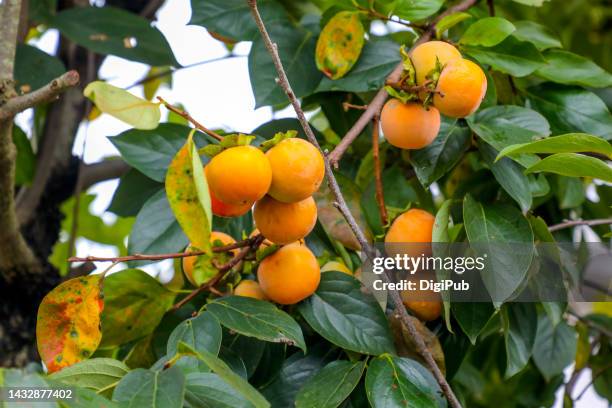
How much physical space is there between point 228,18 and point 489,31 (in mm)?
295

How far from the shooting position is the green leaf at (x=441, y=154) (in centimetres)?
81

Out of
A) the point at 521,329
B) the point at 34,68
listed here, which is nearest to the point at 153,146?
the point at 34,68

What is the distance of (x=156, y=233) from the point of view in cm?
83

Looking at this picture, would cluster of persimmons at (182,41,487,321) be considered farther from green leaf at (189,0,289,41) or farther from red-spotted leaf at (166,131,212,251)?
green leaf at (189,0,289,41)

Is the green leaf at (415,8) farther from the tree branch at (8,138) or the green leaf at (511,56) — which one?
the tree branch at (8,138)

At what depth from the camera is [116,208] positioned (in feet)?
3.13

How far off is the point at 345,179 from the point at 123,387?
0.35 metres

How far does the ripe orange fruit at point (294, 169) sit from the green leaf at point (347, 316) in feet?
0.47

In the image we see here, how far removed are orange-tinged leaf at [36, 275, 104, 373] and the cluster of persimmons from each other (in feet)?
0.41

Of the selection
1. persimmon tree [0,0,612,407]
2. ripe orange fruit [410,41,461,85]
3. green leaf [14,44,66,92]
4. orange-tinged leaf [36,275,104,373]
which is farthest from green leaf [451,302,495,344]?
green leaf [14,44,66,92]

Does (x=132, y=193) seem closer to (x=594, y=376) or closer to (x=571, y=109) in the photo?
(x=571, y=109)

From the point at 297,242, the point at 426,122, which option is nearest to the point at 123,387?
the point at 297,242

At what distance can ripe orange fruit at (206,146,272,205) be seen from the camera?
59 centimetres

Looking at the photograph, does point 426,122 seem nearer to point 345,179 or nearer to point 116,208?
point 345,179
